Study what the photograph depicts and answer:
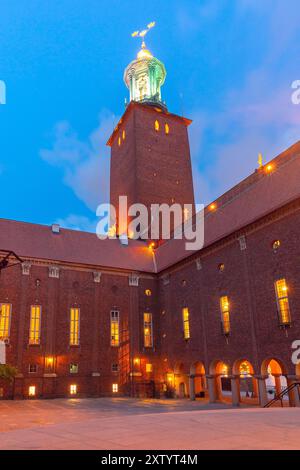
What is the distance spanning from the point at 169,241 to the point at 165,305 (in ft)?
22.4

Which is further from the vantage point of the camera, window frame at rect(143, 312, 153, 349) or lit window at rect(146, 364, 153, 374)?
window frame at rect(143, 312, 153, 349)

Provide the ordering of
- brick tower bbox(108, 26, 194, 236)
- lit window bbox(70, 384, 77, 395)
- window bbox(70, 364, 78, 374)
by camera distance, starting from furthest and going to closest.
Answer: brick tower bbox(108, 26, 194, 236) → window bbox(70, 364, 78, 374) → lit window bbox(70, 384, 77, 395)

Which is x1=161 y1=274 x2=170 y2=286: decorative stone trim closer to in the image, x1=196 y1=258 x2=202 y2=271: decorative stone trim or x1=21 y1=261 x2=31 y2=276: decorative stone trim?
x1=196 y1=258 x2=202 y2=271: decorative stone trim

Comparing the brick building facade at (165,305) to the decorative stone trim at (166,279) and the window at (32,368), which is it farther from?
the decorative stone trim at (166,279)

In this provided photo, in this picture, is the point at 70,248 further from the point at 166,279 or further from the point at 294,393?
the point at 294,393

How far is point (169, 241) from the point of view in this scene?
42656 mm

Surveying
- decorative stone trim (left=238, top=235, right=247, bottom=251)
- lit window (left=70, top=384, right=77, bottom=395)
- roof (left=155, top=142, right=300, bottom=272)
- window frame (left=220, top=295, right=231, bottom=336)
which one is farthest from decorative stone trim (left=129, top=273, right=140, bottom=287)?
decorative stone trim (left=238, top=235, right=247, bottom=251)

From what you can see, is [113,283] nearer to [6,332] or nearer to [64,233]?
[64,233]

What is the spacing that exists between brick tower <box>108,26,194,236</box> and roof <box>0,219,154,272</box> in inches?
425

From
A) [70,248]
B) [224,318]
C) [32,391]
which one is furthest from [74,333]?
[224,318]

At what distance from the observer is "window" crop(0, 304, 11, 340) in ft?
112

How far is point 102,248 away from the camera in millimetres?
42750

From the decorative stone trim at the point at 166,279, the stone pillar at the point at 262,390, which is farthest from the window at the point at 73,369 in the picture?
the stone pillar at the point at 262,390
